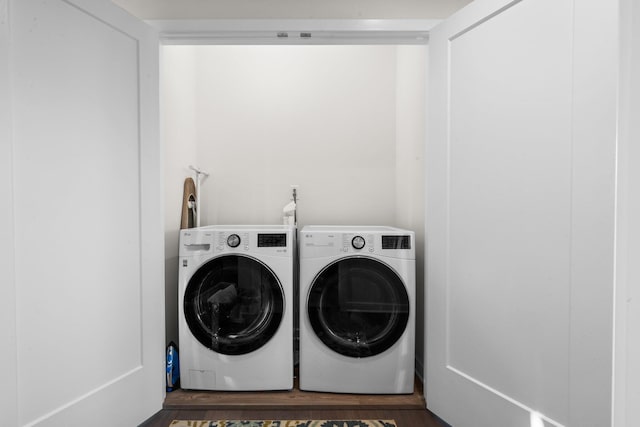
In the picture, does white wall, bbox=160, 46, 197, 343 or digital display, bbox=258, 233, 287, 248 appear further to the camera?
white wall, bbox=160, 46, 197, 343

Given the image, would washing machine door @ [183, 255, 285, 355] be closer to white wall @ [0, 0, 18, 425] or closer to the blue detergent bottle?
the blue detergent bottle

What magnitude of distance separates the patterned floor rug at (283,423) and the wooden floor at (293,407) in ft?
0.11

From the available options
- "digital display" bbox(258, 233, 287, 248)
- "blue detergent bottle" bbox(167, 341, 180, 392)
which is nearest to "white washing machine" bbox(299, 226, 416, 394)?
"digital display" bbox(258, 233, 287, 248)

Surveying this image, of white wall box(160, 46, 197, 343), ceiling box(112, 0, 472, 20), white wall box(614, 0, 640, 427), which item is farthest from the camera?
white wall box(160, 46, 197, 343)

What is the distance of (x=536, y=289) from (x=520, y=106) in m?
0.69

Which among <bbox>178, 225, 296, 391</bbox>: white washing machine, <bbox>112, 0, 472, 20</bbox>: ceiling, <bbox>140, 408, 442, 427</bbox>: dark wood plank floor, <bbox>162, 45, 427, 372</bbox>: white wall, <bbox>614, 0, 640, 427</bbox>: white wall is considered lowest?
<bbox>140, 408, 442, 427</bbox>: dark wood plank floor

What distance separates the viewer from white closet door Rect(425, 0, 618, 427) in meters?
1.05

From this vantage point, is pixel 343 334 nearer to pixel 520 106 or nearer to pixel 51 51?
pixel 520 106

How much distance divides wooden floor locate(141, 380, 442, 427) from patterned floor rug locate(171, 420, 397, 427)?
35 millimetres

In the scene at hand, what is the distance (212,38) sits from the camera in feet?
5.84

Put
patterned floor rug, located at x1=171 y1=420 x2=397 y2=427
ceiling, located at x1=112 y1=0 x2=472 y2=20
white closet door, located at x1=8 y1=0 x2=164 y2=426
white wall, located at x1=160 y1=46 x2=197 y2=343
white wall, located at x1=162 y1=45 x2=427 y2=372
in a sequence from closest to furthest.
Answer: white closet door, located at x1=8 y1=0 x2=164 y2=426 → patterned floor rug, located at x1=171 y1=420 x2=397 y2=427 → ceiling, located at x1=112 y1=0 x2=472 y2=20 → white wall, located at x1=160 y1=46 x2=197 y2=343 → white wall, located at x1=162 y1=45 x2=427 y2=372

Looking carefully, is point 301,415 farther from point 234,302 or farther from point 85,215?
point 85,215

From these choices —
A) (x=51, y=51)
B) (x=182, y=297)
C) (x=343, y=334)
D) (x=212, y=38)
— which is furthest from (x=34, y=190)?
(x=343, y=334)

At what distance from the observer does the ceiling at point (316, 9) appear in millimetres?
1812
